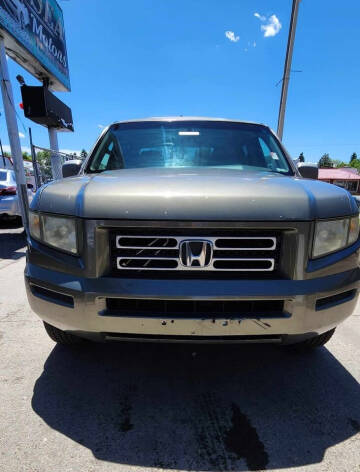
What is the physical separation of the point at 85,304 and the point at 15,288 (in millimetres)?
2801

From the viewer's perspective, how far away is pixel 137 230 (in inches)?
57.6

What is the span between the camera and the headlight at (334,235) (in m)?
1.52

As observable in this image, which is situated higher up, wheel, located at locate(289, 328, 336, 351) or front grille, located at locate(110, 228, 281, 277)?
front grille, located at locate(110, 228, 281, 277)

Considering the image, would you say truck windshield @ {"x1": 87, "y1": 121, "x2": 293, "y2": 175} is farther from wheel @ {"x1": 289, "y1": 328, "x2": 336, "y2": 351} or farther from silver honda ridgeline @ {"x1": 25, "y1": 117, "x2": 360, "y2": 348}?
wheel @ {"x1": 289, "y1": 328, "x2": 336, "y2": 351}

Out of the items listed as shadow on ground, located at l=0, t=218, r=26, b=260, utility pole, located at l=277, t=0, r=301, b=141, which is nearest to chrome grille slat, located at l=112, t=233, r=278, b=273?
shadow on ground, located at l=0, t=218, r=26, b=260

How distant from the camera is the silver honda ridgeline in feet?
4.70

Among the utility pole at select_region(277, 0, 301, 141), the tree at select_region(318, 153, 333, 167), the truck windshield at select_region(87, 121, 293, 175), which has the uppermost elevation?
the utility pole at select_region(277, 0, 301, 141)

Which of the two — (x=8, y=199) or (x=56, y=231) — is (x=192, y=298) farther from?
(x=8, y=199)

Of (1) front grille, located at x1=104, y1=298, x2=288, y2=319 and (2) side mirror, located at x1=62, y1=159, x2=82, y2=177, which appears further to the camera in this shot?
(2) side mirror, located at x1=62, y1=159, x2=82, y2=177

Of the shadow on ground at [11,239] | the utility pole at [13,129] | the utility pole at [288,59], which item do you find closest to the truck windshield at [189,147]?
the shadow on ground at [11,239]

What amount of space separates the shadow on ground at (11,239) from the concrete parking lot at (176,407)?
3487mm

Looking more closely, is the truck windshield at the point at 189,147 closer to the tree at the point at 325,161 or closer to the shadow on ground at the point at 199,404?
the shadow on ground at the point at 199,404

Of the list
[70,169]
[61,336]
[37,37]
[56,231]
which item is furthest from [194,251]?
[37,37]

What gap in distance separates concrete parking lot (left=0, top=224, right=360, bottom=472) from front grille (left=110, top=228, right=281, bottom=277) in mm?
834
